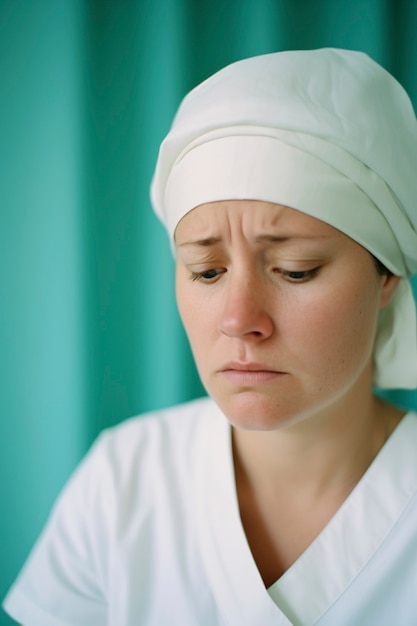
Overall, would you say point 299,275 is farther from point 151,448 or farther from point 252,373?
point 151,448

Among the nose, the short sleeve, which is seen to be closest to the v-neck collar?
the short sleeve

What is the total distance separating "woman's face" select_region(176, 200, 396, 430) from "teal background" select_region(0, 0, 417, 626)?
408 millimetres

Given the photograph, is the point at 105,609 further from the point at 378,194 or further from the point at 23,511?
the point at 378,194

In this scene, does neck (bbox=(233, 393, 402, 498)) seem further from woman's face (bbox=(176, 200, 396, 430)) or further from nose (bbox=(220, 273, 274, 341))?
nose (bbox=(220, 273, 274, 341))

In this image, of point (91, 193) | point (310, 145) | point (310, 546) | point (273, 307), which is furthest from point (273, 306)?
point (91, 193)

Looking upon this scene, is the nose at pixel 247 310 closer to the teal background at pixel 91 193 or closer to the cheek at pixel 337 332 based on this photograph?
the cheek at pixel 337 332

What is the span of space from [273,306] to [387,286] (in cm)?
24

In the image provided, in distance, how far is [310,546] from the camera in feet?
3.23

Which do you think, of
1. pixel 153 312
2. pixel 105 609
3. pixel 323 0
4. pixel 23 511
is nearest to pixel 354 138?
pixel 323 0

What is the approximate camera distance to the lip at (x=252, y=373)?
2.89 feet

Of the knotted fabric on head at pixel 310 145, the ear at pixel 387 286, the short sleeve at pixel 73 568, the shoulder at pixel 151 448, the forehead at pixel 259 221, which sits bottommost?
the short sleeve at pixel 73 568

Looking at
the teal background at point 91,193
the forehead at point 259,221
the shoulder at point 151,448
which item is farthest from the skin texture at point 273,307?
Result: the teal background at point 91,193

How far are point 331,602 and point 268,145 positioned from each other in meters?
0.68

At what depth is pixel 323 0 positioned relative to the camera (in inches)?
47.5
